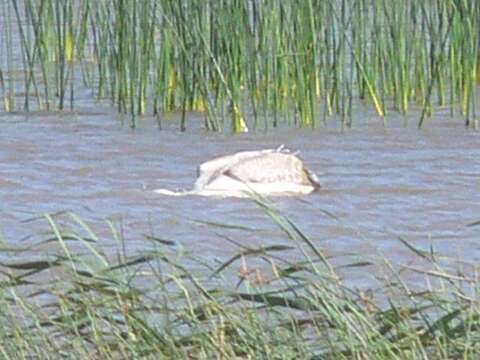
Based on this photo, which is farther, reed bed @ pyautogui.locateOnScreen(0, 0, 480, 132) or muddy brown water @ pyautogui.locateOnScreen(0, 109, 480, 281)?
reed bed @ pyautogui.locateOnScreen(0, 0, 480, 132)

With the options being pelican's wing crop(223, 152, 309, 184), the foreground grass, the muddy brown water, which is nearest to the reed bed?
the muddy brown water

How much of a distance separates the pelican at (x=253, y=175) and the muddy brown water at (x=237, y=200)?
0.06 meters

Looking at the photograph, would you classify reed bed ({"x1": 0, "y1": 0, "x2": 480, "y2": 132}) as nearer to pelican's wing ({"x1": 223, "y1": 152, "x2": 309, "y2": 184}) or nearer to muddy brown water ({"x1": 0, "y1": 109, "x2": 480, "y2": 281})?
muddy brown water ({"x1": 0, "y1": 109, "x2": 480, "y2": 281})

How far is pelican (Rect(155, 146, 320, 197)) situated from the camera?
19.1 ft

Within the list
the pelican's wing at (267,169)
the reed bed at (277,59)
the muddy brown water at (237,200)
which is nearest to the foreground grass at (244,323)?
the muddy brown water at (237,200)

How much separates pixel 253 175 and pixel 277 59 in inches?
55.1

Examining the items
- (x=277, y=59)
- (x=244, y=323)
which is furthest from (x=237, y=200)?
(x=244, y=323)

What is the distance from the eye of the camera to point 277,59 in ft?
23.4

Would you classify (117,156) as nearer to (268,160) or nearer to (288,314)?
(268,160)

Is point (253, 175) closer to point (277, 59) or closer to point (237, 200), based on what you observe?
point (237, 200)

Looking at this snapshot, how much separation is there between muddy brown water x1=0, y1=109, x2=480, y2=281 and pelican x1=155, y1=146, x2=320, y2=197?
59 millimetres

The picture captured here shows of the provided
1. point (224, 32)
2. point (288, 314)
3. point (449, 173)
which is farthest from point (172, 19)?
point (288, 314)

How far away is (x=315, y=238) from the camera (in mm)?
5363

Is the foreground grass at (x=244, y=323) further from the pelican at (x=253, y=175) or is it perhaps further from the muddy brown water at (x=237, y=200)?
the pelican at (x=253, y=175)
